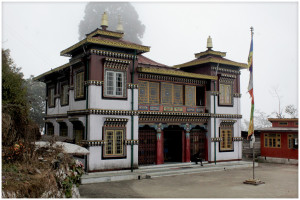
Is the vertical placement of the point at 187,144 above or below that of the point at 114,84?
below

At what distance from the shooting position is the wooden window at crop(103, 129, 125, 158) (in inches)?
718

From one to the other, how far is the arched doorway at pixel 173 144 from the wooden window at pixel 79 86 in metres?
6.50

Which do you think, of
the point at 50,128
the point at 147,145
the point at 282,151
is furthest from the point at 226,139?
the point at 50,128

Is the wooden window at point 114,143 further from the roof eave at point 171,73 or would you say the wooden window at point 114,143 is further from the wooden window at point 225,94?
the wooden window at point 225,94

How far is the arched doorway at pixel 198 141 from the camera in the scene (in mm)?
22891

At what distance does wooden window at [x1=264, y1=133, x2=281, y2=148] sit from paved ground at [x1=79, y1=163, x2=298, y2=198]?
7.13m

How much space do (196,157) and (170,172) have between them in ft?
11.3

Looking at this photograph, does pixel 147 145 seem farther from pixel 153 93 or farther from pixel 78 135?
pixel 78 135

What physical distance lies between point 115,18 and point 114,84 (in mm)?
49550

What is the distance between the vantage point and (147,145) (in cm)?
2083

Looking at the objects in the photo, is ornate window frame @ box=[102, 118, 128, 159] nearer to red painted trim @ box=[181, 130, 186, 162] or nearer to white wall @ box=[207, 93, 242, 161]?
red painted trim @ box=[181, 130, 186, 162]

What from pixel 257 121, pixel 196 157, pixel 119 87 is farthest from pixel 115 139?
pixel 257 121

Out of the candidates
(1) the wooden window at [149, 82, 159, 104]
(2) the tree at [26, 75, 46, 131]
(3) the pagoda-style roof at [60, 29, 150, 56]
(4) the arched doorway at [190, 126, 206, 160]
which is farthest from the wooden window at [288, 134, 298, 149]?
(2) the tree at [26, 75, 46, 131]

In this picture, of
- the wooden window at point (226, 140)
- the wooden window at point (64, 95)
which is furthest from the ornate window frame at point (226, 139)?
the wooden window at point (64, 95)
